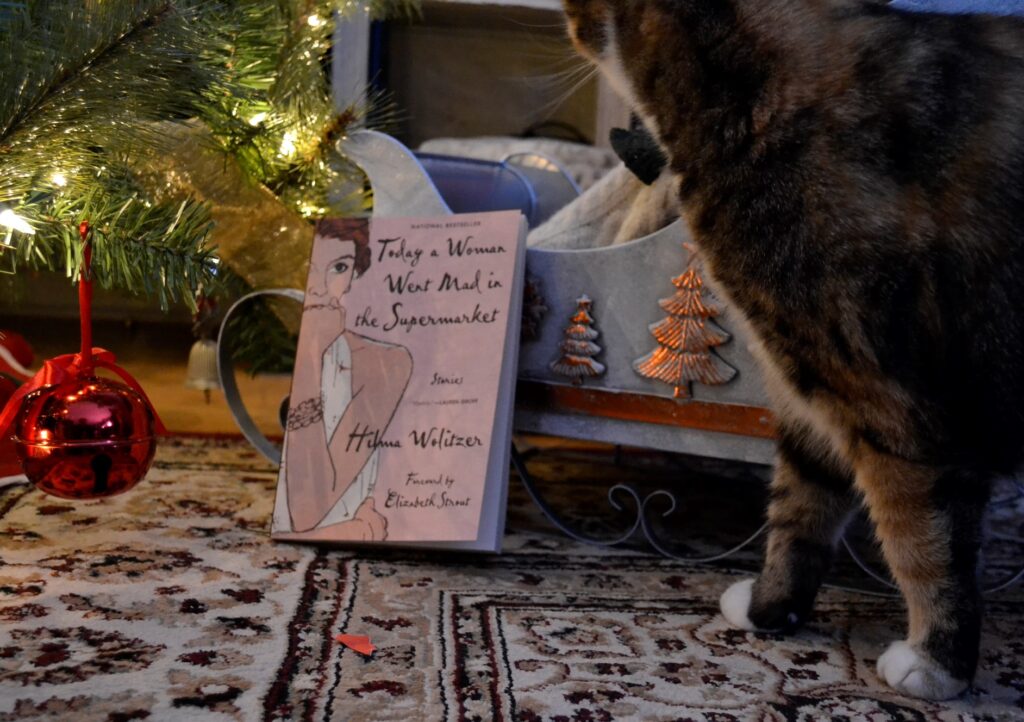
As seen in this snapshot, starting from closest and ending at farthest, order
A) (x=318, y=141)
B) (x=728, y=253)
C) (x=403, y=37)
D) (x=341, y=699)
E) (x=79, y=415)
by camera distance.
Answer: (x=341, y=699) < (x=728, y=253) < (x=79, y=415) < (x=318, y=141) < (x=403, y=37)

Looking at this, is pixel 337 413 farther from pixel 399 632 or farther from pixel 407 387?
pixel 399 632

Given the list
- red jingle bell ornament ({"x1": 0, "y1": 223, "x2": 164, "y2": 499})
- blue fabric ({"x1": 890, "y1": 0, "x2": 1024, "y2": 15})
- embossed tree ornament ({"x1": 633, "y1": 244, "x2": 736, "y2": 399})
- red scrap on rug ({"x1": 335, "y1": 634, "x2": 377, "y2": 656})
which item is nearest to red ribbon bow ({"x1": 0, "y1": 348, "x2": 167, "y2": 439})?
red jingle bell ornament ({"x1": 0, "y1": 223, "x2": 164, "y2": 499})

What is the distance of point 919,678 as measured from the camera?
92 centimetres

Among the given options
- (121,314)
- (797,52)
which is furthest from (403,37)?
(797,52)

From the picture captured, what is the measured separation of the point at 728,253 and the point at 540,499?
1.69ft

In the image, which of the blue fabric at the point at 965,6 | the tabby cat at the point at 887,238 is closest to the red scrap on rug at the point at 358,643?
the tabby cat at the point at 887,238

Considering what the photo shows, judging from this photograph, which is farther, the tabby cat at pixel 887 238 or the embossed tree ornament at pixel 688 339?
the embossed tree ornament at pixel 688 339

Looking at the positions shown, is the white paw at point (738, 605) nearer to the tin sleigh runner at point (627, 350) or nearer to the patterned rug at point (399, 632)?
the patterned rug at point (399, 632)

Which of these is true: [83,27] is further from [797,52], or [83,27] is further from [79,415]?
[797,52]

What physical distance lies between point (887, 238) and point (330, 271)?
28.7 inches

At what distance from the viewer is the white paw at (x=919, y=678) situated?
3.01ft

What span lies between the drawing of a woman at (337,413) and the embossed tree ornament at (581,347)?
0.21m

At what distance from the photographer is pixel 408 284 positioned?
130 centimetres

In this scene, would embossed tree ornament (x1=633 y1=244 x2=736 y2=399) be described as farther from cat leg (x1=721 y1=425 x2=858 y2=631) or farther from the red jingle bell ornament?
the red jingle bell ornament
